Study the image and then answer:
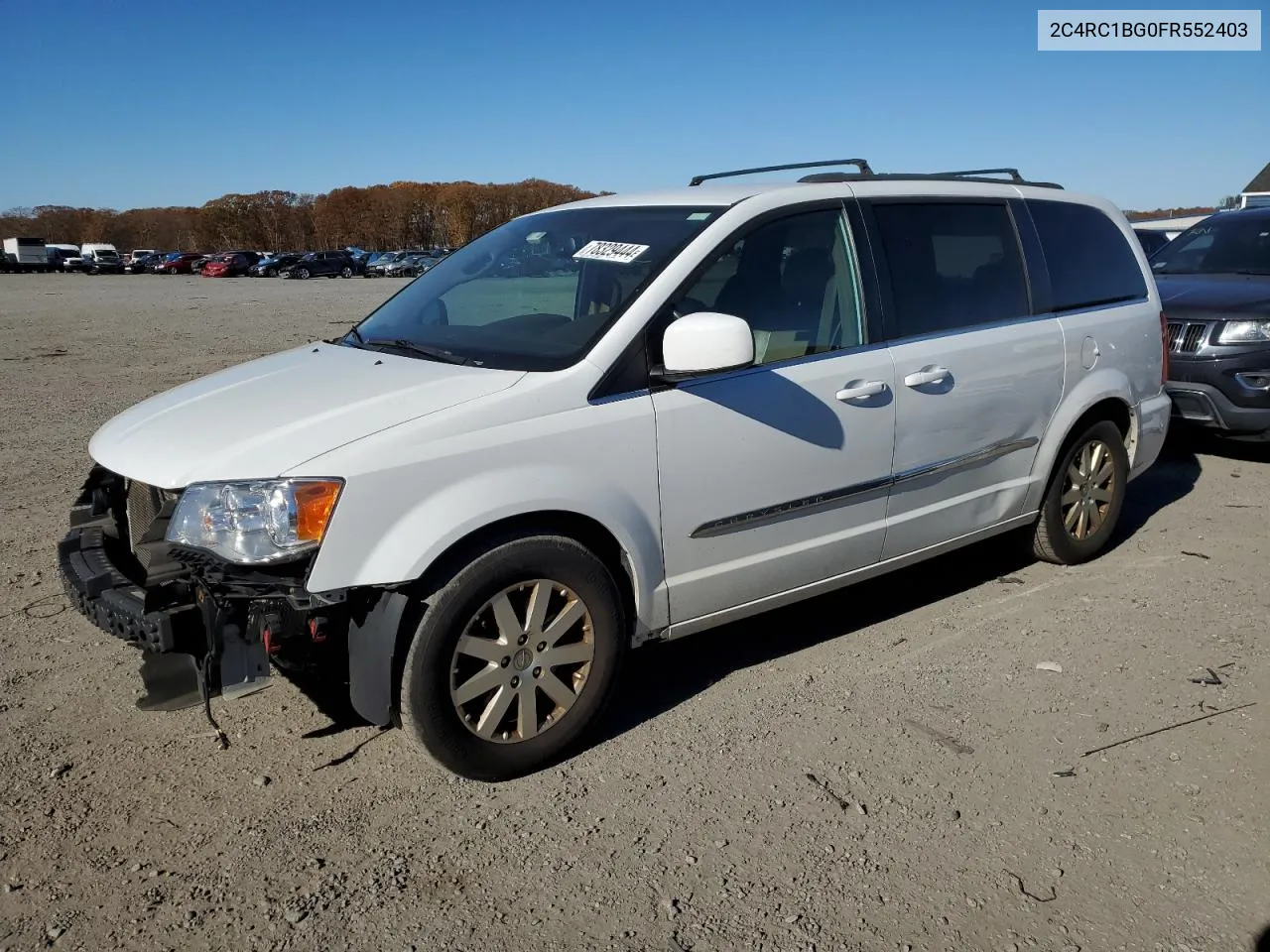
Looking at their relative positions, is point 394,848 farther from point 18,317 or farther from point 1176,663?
point 18,317

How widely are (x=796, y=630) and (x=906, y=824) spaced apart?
152 cm

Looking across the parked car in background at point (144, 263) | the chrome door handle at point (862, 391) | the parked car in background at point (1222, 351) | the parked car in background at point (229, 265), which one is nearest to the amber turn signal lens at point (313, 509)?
the chrome door handle at point (862, 391)

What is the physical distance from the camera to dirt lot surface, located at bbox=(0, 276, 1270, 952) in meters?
2.70

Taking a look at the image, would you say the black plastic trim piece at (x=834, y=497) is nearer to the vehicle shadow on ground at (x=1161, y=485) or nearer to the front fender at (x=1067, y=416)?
the front fender at (x=1067, y=416)

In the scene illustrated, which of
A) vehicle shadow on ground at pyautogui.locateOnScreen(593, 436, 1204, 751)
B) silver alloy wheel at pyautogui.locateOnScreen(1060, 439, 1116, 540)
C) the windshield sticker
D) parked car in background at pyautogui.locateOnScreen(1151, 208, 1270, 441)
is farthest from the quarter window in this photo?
parked car in background at pyautogui.locateOnScreen(1151, 208, 1270, 441)

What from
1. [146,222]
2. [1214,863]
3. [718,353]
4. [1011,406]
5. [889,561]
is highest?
[146,222]

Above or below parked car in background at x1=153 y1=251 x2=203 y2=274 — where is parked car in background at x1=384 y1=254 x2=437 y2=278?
below

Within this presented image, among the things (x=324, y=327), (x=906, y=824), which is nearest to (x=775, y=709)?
(x=906, y=824)

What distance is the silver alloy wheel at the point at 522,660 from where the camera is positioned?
10.6ft

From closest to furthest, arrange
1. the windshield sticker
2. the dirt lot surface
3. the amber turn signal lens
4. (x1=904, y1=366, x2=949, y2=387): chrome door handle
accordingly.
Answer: the dirt lot surface → the amber turn signal lens → the windshield sticker → (x1=904, y1=366, x2=949, y2=387): chrome door handle

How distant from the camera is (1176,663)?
4223 millimetres

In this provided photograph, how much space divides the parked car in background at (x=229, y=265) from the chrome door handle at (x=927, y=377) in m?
57.3

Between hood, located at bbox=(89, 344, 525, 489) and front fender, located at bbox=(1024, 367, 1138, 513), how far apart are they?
269cm

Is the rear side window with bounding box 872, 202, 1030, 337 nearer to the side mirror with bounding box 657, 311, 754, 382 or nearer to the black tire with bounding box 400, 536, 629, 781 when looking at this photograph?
the side mirror with bounding box 657, 311, 754, 382
